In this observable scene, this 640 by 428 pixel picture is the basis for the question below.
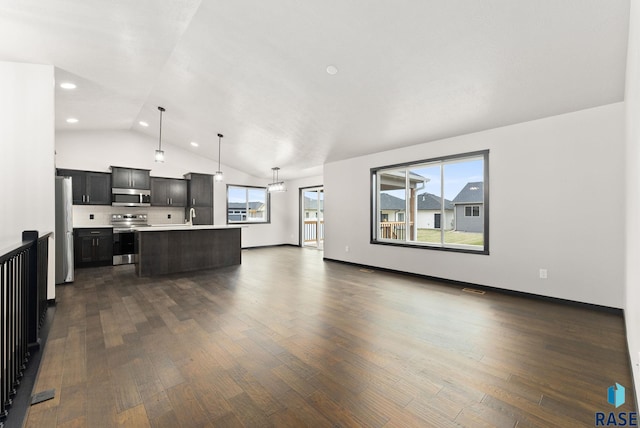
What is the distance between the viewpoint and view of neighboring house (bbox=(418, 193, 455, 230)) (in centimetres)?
488

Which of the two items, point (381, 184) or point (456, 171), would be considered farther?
point (381, 184)

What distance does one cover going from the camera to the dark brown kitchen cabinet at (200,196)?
7611 mm

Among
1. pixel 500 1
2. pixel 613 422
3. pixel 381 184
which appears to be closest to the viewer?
pixel 613 422

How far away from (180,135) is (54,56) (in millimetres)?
3396

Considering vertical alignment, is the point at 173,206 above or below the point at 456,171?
below

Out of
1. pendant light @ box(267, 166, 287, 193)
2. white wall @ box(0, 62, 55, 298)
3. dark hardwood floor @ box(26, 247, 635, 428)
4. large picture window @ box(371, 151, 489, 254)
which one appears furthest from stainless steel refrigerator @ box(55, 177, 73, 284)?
large picture window @ box(371, 151, 489, 254)

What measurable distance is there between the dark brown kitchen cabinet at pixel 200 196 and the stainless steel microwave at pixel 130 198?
101 cm

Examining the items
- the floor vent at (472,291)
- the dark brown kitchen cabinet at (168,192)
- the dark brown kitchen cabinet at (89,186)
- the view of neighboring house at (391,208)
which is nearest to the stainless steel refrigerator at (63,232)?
the dark brown kitchen cabinet at (89,186)

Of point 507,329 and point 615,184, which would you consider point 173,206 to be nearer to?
point 507,329

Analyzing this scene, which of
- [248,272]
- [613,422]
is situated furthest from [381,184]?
[613,422]

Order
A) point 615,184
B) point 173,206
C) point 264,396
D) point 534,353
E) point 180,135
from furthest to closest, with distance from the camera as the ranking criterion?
1. point 173,206
2. point 180,135
3. point 615,184
4. point 534,353
5. point 264,396

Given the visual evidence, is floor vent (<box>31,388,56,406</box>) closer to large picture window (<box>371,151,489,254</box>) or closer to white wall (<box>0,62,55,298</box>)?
white wall (<box>0,62,55,298</box>)

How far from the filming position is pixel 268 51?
3211 millimetres

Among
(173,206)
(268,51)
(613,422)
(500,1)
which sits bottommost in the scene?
(613,422)
